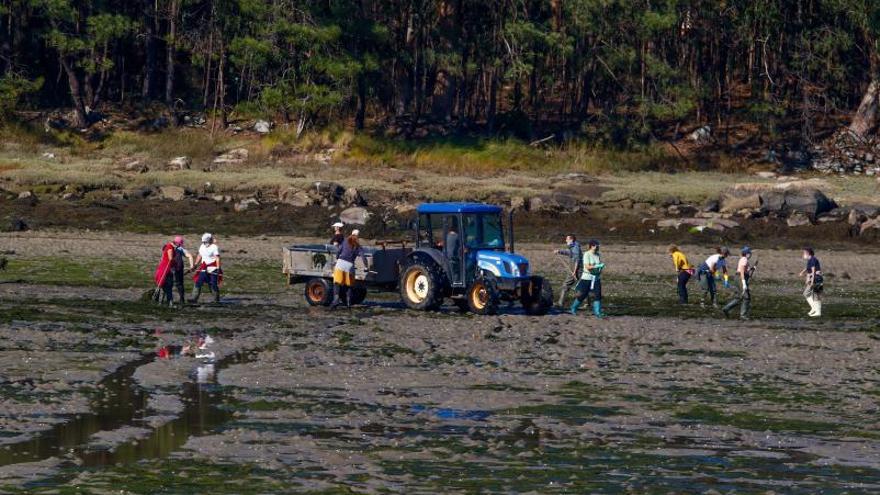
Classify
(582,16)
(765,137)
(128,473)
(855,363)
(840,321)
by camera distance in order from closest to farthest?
(128,473), (855,363), (840,321), (582,16), (765,137)

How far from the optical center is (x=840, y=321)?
26.8 m

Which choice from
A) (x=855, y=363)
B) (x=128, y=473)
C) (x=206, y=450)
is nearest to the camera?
(x=128, y=473)

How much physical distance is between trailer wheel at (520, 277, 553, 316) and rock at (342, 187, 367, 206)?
59.8 ft

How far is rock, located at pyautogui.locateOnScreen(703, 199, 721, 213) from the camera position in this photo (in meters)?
45.2

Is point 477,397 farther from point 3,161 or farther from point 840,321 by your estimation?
point 3,161

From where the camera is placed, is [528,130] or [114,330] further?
[528,130]

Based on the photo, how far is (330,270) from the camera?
27672 millimetres

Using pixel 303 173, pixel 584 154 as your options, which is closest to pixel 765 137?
pixel 584 154

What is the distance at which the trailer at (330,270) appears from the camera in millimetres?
27312

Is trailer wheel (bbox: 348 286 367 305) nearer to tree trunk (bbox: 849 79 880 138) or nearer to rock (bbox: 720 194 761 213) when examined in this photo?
rock (bbox: 720 194 761 213)

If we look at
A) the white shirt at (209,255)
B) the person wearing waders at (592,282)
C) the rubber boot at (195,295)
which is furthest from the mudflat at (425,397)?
the white shirt at (209,255)

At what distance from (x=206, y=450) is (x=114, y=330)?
29.7 feet

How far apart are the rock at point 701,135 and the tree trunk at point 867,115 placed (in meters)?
4.98

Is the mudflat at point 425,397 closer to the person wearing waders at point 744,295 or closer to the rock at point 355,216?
the person wearing waders at point 744,295
